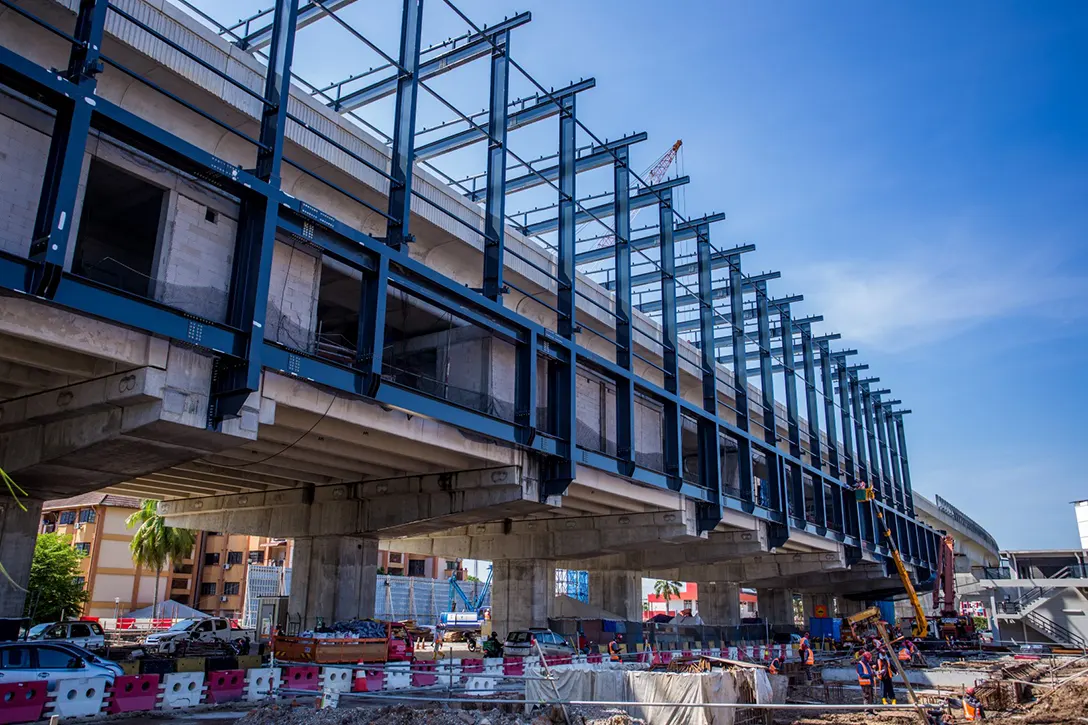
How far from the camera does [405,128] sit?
22578 mm

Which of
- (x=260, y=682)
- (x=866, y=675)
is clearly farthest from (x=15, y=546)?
(x=866, y=675)

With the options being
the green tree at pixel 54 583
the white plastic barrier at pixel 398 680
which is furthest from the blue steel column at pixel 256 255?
the green tree at pixel 54 583

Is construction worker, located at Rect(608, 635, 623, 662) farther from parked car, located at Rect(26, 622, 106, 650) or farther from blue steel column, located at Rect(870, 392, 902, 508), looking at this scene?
blue steel column, located at Rect(870, 392, 902, 508)

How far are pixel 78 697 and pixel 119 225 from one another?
11717mm

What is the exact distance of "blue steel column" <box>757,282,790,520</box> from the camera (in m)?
43.1

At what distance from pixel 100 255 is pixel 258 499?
11.7 meters

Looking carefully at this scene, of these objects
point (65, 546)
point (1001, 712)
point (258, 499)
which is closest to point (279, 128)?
point (258, 499)

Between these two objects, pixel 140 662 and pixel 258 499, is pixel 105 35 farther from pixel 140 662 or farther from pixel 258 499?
Result: pixel 258 499

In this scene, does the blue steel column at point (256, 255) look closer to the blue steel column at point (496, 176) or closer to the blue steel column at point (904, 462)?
the blue steel column at point (496, 176)

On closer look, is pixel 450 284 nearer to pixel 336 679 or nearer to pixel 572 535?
pixel 336 679

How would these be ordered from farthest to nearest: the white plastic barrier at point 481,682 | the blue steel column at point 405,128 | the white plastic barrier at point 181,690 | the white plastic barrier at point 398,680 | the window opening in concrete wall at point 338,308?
the white plastic barrier at point 398,680, the white plastic barrier at point 481,682, the blue steel column at point 405,128, the window opening in concrete wall at point 338,308, the white plastic barrier at point 181,690

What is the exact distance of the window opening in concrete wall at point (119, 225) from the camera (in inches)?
734

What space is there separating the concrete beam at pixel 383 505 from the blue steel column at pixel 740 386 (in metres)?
14.8

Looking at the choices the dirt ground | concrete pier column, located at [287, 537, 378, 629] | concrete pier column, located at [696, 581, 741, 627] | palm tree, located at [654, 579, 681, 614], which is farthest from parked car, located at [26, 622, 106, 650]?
palm tree, located at [654, 579, 681, 614]
